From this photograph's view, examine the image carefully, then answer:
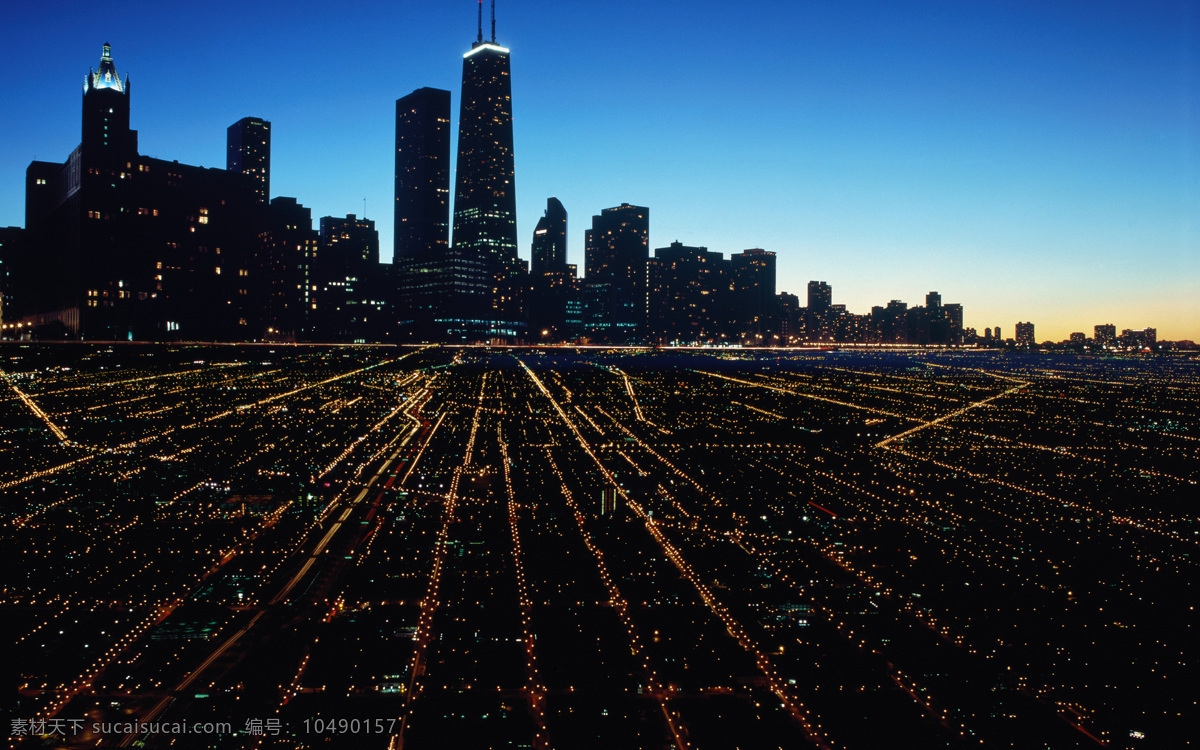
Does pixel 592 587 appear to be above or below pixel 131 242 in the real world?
below

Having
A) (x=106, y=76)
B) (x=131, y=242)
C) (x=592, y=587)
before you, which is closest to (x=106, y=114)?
(x=106, y=76)

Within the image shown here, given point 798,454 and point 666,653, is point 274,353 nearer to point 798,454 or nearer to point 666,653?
point 798,454

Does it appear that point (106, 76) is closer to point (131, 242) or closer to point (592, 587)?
point (131, 242)

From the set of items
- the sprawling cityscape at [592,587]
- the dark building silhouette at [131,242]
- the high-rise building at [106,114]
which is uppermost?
the high-rise building at [106,114]

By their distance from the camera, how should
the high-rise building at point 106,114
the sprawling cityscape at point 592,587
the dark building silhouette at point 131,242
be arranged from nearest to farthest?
the sprawling cityscape at point 592,587, the dark building silhouette at point 131,242, the high-rise building at point 106,114

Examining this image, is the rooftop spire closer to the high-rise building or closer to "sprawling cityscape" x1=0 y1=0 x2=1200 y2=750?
the high-rise building

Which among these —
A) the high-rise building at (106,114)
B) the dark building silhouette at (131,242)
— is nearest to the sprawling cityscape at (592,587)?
the dark building silhouette at (131,242)

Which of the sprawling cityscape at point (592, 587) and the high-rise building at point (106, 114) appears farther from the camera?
the high-rise building at point (106, 114)

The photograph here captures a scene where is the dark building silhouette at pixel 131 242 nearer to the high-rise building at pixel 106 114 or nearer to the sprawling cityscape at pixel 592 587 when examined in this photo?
the high-rise building at pixel 106 114

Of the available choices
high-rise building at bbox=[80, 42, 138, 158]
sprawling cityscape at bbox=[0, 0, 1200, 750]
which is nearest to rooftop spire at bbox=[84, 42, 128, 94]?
→ high-rise building at bbox=[80, 42, 138, 158]

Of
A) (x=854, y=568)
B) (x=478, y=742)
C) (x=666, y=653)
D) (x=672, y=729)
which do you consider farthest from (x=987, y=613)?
(x=478, y=742)

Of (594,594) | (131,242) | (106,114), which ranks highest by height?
(106,114)

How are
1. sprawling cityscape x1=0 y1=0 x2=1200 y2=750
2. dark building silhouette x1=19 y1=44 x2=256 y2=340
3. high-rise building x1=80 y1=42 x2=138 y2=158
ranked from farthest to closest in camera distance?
high-rise building x1=80 y1=42 x2=138 y2=158, dark building silhouette x1=19 y1=44 x2=256 y2=340, sprawling cityscape x1=0 y1=0 x2=1200 y2=750
